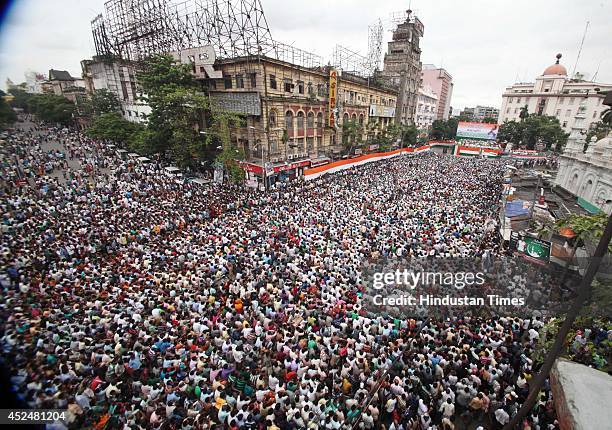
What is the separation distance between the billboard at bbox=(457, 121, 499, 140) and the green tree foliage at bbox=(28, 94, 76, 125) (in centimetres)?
7660

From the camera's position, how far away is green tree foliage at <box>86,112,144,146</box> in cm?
3684

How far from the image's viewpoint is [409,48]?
169 feet

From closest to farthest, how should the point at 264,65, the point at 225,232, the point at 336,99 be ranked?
the point at 225,232 → the point at 264,65 → the point at 336,99

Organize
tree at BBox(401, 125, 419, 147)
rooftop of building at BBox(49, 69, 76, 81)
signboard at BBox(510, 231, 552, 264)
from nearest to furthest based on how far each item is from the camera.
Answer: signboard at BBox(510, 231, 552, 264) < tree at BBox(401, 125, 419, 147) < rooftop of building at BBox(49, 69, 76, 81)

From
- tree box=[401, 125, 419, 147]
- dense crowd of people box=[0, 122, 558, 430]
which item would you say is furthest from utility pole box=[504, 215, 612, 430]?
tree box=[401, 125, 419, 147]

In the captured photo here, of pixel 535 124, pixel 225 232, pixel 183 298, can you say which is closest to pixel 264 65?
pixel 225 232

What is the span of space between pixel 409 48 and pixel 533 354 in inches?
2299

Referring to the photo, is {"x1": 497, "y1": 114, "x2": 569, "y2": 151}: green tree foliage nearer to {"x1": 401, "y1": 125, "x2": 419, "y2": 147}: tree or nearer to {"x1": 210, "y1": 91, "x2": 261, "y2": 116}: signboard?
{"x1": 401, "y1": 125, "x2": 419, "y2": 147}: tree

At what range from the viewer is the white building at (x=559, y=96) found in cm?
6506

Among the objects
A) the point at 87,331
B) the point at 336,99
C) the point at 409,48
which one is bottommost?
the point at 87,331

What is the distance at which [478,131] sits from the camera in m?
53.8

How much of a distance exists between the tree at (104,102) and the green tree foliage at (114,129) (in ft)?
27.5

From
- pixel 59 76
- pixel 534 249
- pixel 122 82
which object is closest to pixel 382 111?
pixel 534 249

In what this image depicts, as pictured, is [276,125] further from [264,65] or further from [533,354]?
[533,354]
